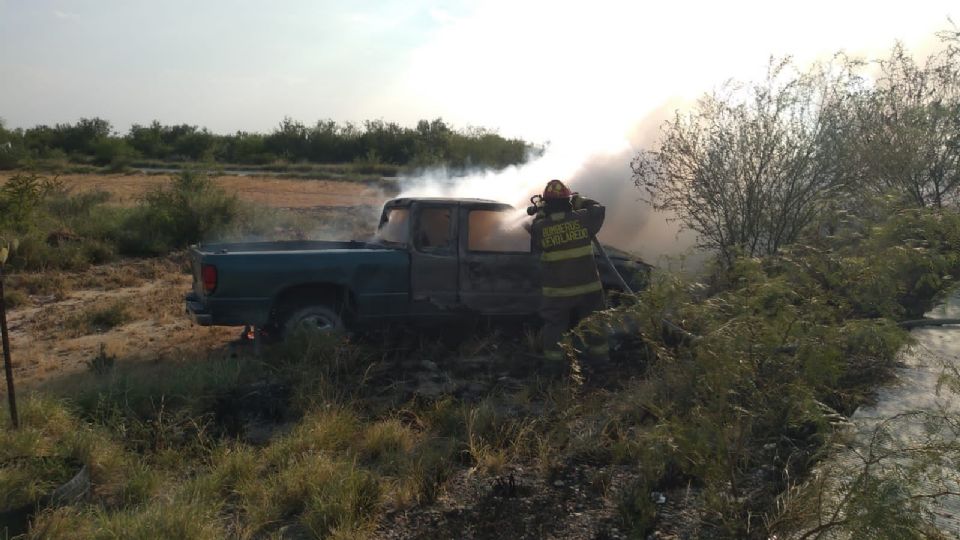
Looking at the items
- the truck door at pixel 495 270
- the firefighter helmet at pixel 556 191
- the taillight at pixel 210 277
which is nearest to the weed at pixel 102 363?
the taillight at pixel 210 277

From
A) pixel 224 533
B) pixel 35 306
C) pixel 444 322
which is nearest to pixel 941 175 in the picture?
pixel 444 322

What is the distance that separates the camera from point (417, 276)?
7.81 meters

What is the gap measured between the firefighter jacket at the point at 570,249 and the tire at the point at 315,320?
2.17 metres

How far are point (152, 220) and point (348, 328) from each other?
28.4 ft

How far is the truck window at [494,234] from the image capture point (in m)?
7.92

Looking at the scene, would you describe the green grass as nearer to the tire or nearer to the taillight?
the tire

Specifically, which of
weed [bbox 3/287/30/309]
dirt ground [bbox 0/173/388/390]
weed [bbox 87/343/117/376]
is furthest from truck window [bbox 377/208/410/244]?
weed [bbox 3/287/30/309]

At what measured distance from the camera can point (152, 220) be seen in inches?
581

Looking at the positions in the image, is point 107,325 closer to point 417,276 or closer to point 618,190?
point 417,276

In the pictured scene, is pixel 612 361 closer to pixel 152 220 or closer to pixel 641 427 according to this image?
pixel 641 427

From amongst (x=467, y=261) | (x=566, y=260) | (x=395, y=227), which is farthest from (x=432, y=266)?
(x=566, y=260)

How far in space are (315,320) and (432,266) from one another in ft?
4.21

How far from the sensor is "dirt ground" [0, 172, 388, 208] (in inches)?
946

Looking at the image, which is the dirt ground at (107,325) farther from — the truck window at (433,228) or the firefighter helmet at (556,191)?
the firefighter helmet at (556,191)
